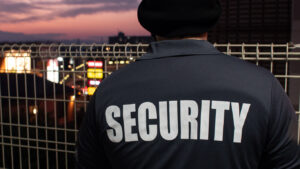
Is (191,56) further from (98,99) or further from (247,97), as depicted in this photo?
(98,99)

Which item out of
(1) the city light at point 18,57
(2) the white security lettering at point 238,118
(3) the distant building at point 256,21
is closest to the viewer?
(2) the white security lettering at point 238,118

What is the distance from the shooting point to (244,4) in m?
22.0

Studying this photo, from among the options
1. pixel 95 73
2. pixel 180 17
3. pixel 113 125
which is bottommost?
pixel 113 125

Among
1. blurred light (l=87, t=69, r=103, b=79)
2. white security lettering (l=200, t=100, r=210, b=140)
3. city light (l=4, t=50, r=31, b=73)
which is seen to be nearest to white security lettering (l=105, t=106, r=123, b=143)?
white security lettering (l=200, t=100, r=210, b=140)

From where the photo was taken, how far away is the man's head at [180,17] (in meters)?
1.12

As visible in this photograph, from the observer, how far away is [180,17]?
44.5 inches

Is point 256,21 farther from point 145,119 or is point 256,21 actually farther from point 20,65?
point 145,119

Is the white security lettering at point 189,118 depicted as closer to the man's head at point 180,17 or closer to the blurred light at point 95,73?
the man's head at point 180,17

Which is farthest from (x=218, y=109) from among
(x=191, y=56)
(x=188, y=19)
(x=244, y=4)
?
(x=244, y=4)

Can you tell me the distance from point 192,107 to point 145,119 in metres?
0.17

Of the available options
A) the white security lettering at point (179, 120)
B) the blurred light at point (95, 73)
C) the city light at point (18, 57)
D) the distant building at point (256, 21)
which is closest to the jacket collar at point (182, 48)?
the white security lettering at point (179, 120)

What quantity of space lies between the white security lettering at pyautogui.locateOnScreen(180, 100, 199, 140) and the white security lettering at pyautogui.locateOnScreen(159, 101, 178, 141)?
0.08 feet

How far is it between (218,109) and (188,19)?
33 cm

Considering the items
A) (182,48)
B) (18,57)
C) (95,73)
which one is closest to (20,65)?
(18,57)
